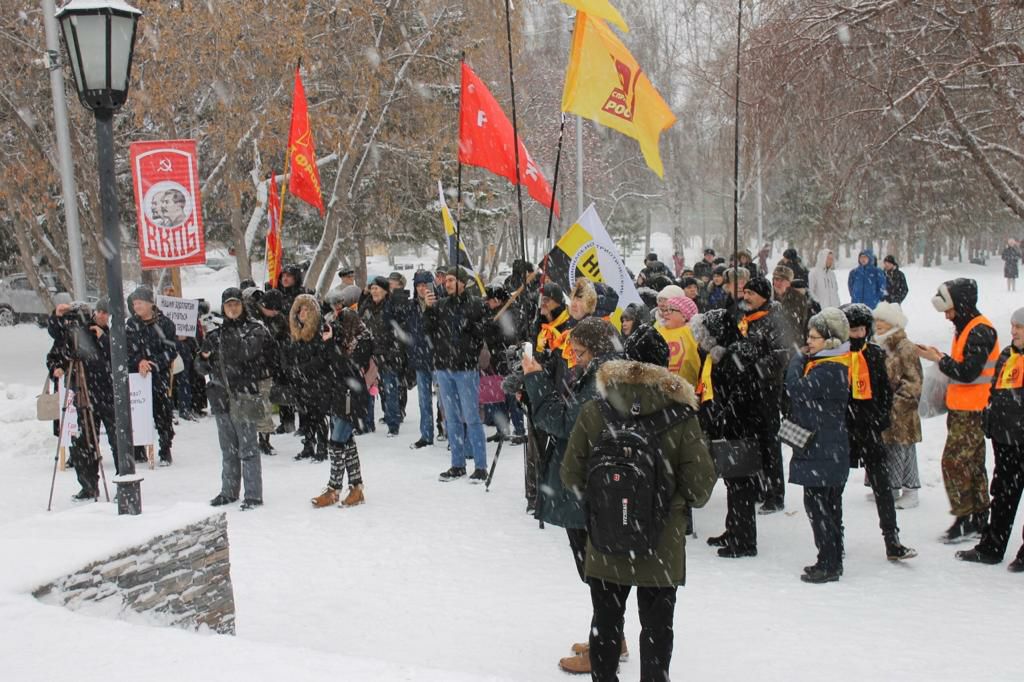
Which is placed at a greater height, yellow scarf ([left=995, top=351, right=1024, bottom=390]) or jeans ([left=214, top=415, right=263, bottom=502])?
yellow scarf ([left=995, top=351, right=1024, bottom=390])

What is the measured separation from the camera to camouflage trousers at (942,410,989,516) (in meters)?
6.73

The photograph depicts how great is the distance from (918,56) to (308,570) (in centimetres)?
939

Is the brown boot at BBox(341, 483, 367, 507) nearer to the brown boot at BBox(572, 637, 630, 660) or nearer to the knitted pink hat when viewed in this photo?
the knitted pink hat

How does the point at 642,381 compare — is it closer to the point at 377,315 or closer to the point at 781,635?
the point at 781,635

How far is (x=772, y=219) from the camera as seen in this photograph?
56312 millimetres

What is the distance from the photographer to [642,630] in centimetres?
412

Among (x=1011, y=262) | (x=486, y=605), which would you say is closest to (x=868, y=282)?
(x=486, y=605)

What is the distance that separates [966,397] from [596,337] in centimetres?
366

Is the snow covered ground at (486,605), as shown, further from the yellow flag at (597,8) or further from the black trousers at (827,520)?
the yellow flag at (597,8)

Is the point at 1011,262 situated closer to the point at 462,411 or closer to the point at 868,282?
the point at 868,282

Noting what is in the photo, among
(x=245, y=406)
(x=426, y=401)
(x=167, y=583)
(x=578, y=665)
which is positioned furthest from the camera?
(x=426, y=401)

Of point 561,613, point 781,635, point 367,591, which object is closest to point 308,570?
point 367,591

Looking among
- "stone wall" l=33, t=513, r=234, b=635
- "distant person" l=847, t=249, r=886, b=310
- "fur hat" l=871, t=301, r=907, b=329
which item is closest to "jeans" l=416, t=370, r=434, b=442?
"fur hat" l=871, t=301, r=907, b=329

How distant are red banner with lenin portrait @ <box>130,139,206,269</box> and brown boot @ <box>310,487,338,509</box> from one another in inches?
122
